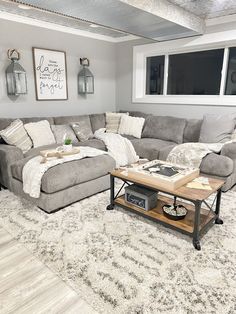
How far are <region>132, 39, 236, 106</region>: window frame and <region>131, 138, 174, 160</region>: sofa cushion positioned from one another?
95 centimetres

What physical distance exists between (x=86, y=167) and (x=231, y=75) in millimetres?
2870

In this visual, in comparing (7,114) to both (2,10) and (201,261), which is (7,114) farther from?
(201,261)

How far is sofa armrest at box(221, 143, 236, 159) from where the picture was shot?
302cm

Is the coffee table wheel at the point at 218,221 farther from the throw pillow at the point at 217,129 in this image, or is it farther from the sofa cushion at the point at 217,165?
the throw pillow at the point at 217,129

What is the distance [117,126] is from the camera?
4.56m

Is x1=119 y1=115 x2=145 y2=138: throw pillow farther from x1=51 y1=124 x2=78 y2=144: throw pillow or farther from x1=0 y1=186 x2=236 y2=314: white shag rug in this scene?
x1=0 y1=186 x2=236 y2=314: white shag rug

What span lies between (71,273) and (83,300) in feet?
0.84

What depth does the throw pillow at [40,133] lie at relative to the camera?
11.3ft

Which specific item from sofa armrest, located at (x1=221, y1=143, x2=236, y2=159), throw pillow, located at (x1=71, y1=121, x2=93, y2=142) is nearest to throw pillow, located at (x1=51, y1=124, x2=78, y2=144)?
throw pillow, located at (x1=71, y1=121, x2=93, y2=142)

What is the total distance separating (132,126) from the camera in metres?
4.43

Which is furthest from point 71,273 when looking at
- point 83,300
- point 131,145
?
point 131,145

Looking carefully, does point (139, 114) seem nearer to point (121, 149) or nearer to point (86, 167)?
point (121, 149)

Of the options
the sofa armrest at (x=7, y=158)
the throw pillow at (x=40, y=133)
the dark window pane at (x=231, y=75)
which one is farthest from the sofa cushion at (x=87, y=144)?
the dark window pane at (x=231, y=75)

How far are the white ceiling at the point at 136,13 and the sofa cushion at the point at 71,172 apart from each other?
169 centimetres
